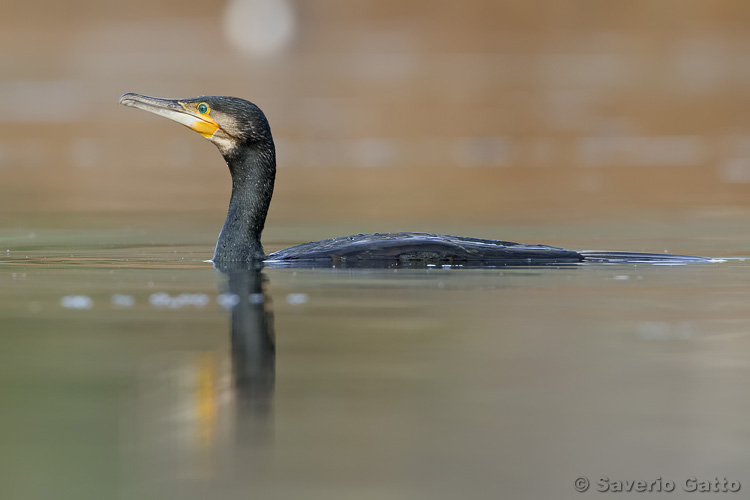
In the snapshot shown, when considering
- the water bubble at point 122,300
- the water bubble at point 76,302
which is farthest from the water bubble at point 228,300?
the water bubble at point 76,302

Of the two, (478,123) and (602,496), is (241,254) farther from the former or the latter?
(478,123)

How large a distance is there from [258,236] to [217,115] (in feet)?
2.93

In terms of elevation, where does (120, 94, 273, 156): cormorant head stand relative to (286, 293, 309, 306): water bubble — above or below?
above

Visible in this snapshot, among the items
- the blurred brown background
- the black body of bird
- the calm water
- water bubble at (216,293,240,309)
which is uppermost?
the blurred brown background

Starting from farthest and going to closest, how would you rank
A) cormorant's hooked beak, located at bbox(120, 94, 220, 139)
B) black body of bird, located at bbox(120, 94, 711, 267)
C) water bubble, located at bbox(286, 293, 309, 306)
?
cormorant's hooked beak, located at bbox(120, 94, 220, 139) → black body of bird, located at bbox(120, 94, 711, 267) → water bubble, located at bbox(286, 293, 309, 306)

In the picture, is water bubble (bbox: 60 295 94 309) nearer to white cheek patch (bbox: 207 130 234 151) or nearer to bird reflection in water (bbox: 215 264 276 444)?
bird reflection in water (bbox: 215 264 276 444)

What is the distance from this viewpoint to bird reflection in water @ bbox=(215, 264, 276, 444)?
473cm

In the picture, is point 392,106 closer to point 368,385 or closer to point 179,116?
point 179,116

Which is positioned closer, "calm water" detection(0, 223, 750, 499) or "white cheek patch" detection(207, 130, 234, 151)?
"calm water" detection(0, 223, 750, 499)

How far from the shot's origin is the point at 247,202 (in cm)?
923

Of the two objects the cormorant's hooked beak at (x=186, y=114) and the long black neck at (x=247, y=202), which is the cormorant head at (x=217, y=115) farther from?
the long black neck at (x=247, y=202)

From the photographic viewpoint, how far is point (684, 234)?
11.3m

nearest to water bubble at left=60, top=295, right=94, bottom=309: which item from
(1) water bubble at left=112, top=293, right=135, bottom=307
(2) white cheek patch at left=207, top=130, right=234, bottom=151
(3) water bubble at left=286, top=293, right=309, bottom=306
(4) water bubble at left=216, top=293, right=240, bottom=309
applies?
(1) water bubble at left=112, top=293, right=135, bottom=307

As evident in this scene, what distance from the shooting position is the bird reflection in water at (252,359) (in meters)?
4.73
